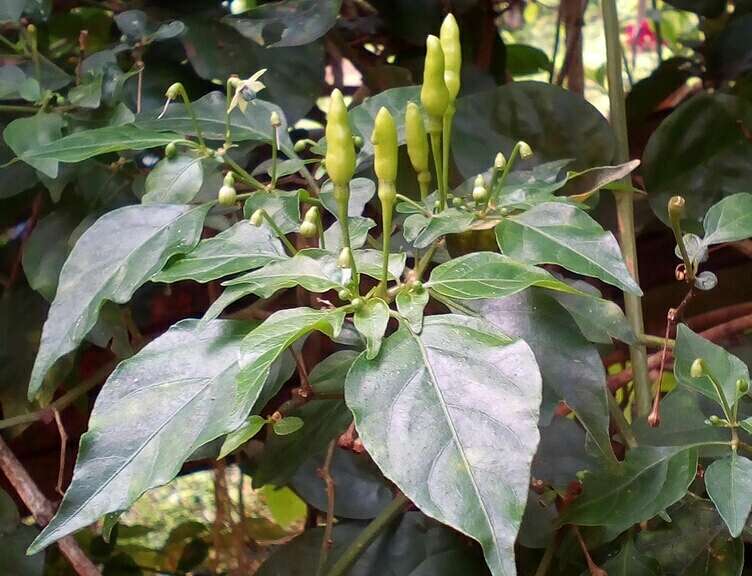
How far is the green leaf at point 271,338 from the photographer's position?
31 centimetres

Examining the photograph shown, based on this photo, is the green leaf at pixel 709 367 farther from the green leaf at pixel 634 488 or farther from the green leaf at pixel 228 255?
the green leaf at pixel 228 255

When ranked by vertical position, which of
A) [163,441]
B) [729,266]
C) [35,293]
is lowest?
[729,266]

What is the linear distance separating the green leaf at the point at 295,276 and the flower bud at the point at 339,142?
0.14ft

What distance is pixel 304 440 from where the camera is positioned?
0.51m

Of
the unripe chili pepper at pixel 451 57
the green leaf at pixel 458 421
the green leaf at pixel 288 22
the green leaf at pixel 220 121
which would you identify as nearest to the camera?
the green leaf at pixel 458 421

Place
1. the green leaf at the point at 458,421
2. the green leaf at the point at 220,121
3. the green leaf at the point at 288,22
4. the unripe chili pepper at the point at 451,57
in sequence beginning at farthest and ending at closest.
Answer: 1. the green leaf at the point at 288,22
2. the green leaf at the point at 220,121
3. the unripe chili pepper at the point at 451,57
4. the green leaf at the point at 458,421

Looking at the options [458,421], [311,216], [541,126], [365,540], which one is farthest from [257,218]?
[541,126]

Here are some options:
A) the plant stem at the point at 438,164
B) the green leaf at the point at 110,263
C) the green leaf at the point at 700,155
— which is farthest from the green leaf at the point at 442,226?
the green leaf at the point at 700,155

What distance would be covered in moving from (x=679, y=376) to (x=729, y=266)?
0.56m

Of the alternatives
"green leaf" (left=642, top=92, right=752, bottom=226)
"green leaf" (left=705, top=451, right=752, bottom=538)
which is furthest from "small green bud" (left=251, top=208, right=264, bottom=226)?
"green leaf" (left=642, top=92, right=752, bottom=226)

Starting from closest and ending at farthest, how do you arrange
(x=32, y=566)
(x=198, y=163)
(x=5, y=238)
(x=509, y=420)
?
1. (x=509, y=420)
2. (x=198, y=163)
3. (x=32, y=566)
4. (x=5, y=238)

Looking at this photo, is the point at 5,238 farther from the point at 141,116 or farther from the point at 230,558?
the point at 230,558

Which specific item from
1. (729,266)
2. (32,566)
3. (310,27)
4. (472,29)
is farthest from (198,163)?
(729,266)

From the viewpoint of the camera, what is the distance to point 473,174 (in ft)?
2.02
